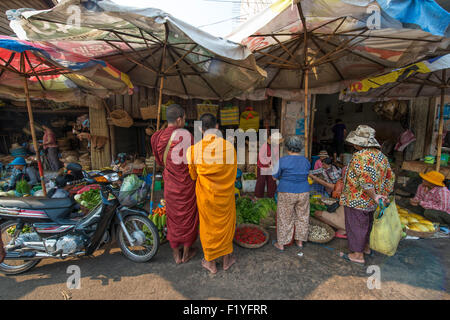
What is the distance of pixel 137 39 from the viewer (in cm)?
341

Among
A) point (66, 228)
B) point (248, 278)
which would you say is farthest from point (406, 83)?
point (66, 228)

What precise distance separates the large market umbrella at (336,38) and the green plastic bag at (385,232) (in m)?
1.27

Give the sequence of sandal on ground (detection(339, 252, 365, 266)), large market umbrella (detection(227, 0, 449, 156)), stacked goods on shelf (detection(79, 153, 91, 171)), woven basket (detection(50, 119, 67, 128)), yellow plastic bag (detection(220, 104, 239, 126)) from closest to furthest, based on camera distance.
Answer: large market umbrella (detection(227, 0, 449, 156)), sandal on ground (detection(339, 252, 365, 266)), stacked goods on shelf (detection(79, 153, 91, 171)), yellow plastic bag (detection(220, 104, 239, 126)), woven basket (detection(50, 119, 67, 128))

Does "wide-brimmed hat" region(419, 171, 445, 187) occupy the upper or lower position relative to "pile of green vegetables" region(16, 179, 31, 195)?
upper

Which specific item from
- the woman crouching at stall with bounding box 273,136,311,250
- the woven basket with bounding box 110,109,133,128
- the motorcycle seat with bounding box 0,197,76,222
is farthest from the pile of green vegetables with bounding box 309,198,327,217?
the woven basket with bounding box 110,109,133,128

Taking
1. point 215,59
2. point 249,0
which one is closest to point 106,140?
point 215,59

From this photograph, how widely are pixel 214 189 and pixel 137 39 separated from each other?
2.91 meters

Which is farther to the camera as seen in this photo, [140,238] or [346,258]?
[346,258]

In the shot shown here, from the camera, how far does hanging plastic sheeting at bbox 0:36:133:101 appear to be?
2.65 metres

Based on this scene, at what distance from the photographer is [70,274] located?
99.7 inches

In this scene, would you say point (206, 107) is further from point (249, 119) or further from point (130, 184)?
point (130, 184)

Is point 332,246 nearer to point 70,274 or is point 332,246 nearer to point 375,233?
point 375,233

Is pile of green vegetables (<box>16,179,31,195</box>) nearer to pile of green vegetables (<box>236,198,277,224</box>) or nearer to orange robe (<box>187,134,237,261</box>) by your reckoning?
orange robe (<box>187,134,237,261</box>)

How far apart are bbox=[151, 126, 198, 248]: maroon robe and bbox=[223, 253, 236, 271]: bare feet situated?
1.67 feet
